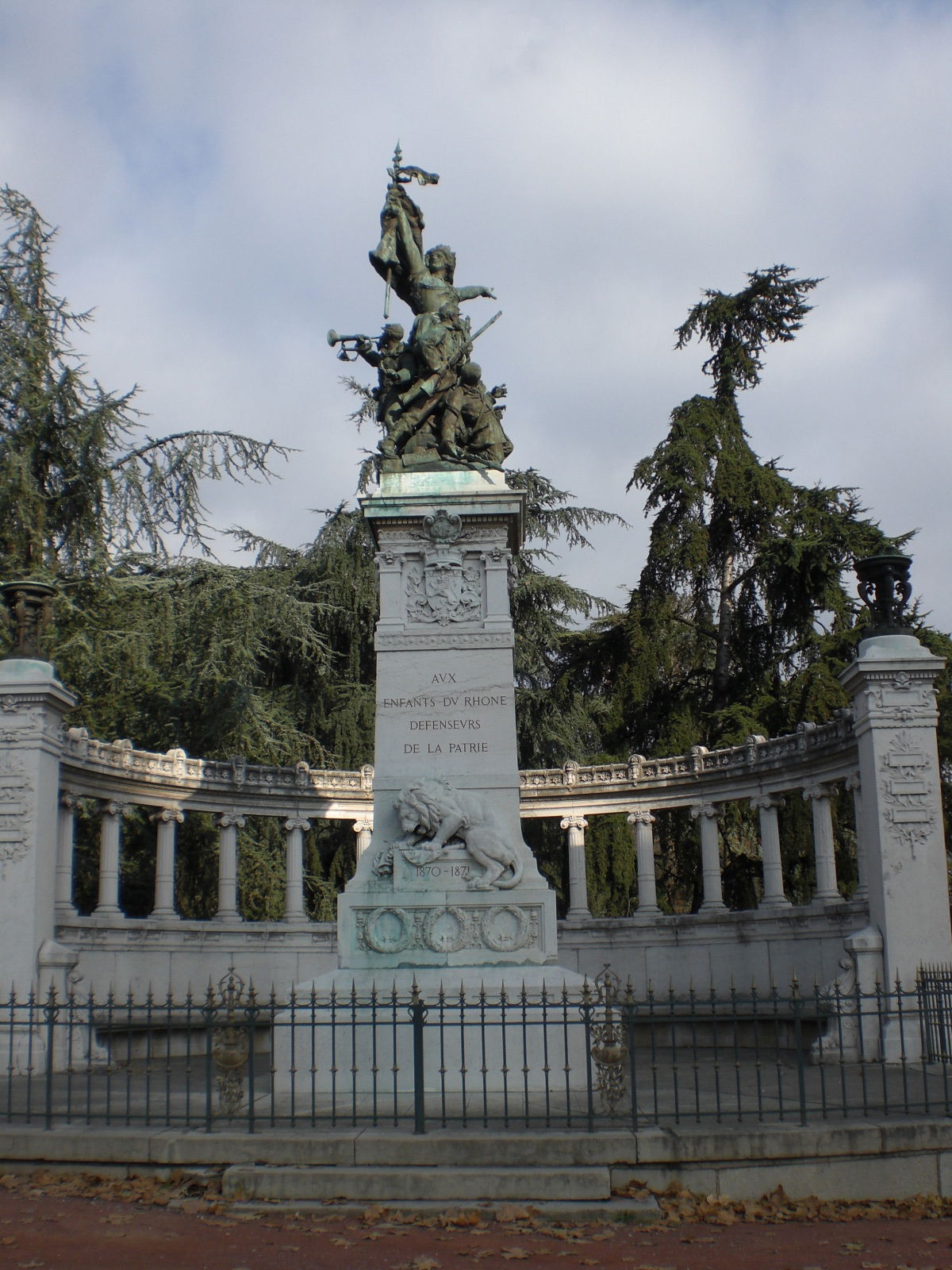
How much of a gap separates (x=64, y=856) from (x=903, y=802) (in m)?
14.8

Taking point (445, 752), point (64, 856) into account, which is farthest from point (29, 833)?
point (445, 752)

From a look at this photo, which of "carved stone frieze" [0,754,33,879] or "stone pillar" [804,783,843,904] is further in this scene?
"stone pillar" [804,783,843,904]

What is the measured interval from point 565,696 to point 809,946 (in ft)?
43.9

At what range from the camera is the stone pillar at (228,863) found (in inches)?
1050

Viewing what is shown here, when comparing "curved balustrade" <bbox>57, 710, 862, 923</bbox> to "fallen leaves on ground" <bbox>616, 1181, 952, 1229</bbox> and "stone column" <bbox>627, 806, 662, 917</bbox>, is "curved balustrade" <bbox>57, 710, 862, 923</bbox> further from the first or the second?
"fallen leaves on ground" <bbox>616, 1181, 952, 1229</bbox>

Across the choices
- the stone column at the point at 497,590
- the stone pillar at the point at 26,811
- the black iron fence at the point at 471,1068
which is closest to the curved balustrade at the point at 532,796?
Result: the stone pillar at the point at 26,811

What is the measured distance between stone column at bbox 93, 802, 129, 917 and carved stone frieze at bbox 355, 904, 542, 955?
37.5 ft

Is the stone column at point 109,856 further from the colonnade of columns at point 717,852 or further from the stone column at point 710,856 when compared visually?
the stone column at point 710,856

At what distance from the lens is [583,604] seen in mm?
36750

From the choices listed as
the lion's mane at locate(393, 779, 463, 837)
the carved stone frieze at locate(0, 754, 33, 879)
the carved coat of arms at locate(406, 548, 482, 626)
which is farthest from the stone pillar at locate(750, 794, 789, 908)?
the carved stone frieze at locate(0, 754, 33, 879)

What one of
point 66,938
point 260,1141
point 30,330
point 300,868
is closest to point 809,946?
point 300,868

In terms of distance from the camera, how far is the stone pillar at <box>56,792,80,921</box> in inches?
891

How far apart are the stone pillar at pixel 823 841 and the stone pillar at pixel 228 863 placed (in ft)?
40.2

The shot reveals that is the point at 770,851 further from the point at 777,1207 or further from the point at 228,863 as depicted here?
the point at 777,1207
